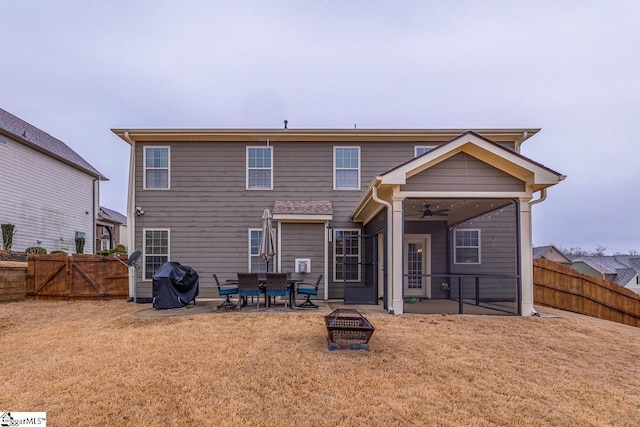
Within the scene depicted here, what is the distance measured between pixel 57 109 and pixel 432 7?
33.7 metres

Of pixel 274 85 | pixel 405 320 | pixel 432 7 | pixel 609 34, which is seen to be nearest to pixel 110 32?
pixel 274 85

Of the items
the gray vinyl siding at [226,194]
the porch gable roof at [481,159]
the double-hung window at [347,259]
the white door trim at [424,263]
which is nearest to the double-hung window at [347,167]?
the gray vinyl siding at [226,194]

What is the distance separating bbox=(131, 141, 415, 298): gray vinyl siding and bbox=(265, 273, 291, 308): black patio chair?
2.72 m

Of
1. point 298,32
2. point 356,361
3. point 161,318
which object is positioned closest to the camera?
point 356,361

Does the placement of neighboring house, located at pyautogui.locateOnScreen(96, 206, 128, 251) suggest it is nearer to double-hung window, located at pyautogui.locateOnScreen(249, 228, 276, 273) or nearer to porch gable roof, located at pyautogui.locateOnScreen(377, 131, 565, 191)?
double-hung window, located at pyautogui.locateOnScreen(249, 228, 276, 273)

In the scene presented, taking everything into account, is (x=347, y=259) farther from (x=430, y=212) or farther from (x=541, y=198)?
(x=541, y=198)

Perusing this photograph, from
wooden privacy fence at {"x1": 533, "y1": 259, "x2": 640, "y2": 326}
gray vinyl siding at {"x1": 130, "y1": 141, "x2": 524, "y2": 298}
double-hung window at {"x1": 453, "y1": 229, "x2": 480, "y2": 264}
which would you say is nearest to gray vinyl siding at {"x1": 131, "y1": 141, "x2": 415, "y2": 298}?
gray vinyl siding at {"x1": 130, "y1": 141, "x2": 524, "y2": 298}

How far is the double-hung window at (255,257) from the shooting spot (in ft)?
33.5

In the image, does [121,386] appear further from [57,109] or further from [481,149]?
[57,109]

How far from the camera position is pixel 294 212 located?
9.81 meters

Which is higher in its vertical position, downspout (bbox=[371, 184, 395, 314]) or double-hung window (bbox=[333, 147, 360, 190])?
double-hung window (bbox=[333, 147, 360, 190])

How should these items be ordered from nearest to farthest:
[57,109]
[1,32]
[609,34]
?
[609,34]
[1,32]
[57,109]

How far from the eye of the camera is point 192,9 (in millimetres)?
11367

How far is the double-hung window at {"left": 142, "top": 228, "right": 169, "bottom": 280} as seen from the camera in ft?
33.5
